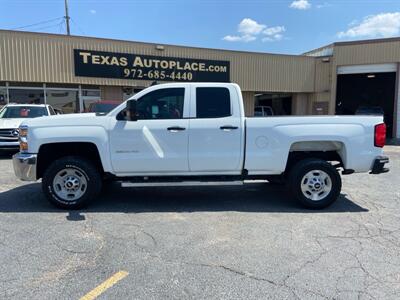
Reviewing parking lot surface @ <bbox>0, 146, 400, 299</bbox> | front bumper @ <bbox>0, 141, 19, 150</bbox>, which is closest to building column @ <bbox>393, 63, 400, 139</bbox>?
parking lot surface @ <bbox>0, 146, 400, 299</bbox>

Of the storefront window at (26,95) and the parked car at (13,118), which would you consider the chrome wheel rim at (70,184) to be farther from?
the storefront window at (26,95)

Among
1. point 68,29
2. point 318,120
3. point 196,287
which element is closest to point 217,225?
point 196,287

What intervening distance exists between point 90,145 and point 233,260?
314 centimetres

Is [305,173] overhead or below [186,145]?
below

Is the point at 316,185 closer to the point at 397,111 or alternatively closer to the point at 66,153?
the point at 66,153

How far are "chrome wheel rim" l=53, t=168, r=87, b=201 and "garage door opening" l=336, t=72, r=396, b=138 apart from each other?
20465mm

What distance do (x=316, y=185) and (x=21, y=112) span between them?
1072cm

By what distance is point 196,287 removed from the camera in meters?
3.13

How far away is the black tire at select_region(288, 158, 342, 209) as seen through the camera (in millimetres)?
5547

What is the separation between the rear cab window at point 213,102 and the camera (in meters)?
5.50

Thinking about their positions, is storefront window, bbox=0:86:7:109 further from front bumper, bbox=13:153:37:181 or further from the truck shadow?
front bumper, bbox=13:153:37:181

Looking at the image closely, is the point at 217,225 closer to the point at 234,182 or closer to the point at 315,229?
the point at 234,182

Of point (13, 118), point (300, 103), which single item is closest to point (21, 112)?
point (13, 118)

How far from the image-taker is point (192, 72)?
18.9m
